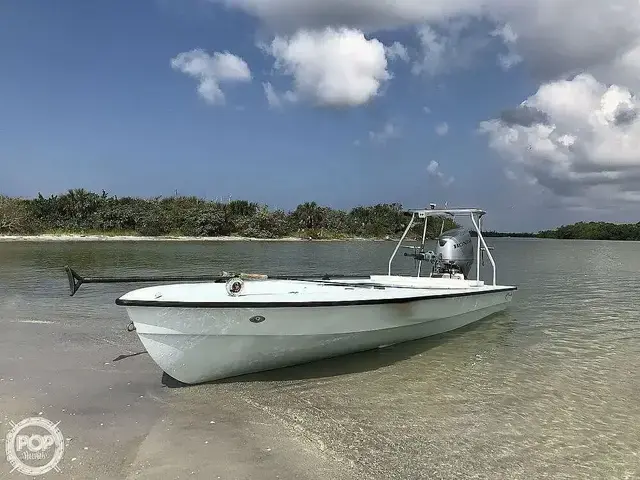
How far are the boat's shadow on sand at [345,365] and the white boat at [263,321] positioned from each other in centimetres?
13

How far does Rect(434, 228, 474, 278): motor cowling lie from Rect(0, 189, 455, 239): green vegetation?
55.4 meters

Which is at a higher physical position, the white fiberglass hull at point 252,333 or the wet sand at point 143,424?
the white fiberglass hull at point 252,333

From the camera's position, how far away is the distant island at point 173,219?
67.2m

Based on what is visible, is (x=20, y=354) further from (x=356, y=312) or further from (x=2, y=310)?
(x=356, y=312)

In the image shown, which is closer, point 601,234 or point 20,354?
point 20,354

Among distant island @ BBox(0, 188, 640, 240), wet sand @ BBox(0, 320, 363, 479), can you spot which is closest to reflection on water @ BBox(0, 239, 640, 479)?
wet sand @ BBox(0, 320, 363, 479)

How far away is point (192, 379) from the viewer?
702 cm

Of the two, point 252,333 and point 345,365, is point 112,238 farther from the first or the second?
point 252,333

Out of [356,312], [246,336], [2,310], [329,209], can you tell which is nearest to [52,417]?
[246,336]

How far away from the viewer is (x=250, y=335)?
6945 mm

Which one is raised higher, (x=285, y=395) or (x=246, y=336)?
(x=246, y=336)

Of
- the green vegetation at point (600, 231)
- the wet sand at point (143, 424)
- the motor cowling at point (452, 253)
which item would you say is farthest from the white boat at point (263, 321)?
the green vegetation at point (600, 231)

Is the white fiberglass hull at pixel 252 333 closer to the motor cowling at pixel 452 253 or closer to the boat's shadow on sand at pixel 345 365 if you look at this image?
the boat's shadow on sand at pixel 345 365

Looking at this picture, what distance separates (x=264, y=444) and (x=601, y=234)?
177 m
